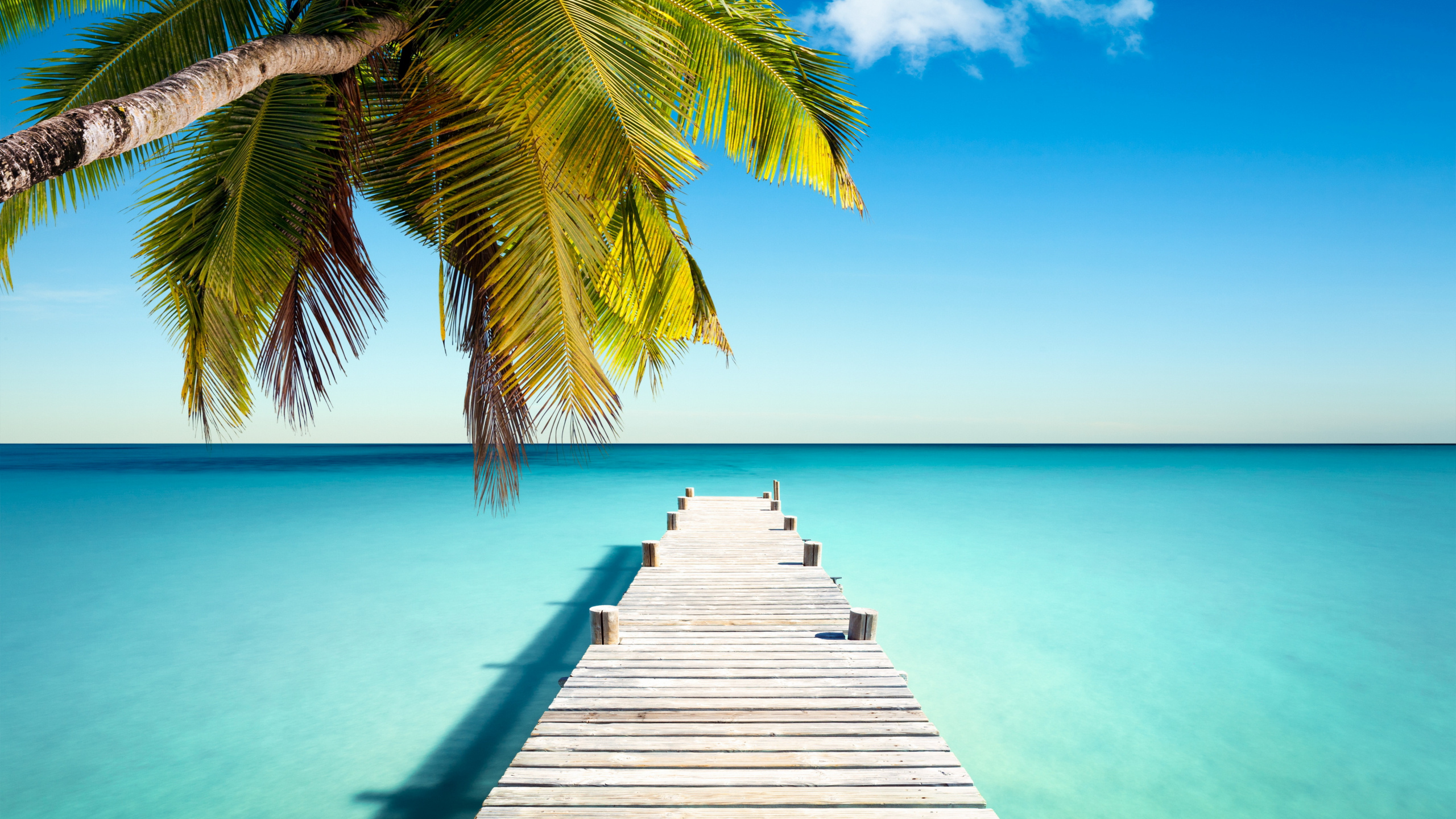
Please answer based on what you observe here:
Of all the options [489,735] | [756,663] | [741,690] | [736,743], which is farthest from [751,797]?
[489,735]

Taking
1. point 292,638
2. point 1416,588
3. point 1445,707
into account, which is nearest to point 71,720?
point 292,638

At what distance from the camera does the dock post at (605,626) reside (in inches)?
219

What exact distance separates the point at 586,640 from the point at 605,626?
196 inches

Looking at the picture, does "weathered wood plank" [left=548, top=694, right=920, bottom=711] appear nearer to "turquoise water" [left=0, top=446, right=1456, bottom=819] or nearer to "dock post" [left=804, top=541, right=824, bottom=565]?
"turquoise water" [left=0, top=446, right=1456, bottom=819]

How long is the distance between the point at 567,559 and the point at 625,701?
40.7ft

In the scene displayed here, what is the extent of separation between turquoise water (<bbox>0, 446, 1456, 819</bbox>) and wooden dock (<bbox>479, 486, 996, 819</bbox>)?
2016mm

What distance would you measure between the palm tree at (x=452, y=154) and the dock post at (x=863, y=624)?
2.74 m

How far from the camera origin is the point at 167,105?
2668 mm

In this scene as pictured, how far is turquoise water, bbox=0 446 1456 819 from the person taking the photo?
6367 mm

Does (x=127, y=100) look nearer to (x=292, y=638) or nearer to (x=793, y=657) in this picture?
(x=793, y=657)

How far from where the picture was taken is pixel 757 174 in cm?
518

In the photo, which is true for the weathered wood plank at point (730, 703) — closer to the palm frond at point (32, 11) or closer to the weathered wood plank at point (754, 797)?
the weathered wood plank at point (754, 797)

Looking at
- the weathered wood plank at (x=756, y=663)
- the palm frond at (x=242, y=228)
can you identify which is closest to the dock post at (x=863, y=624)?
the weathered wood plank at (x=756, y=663)

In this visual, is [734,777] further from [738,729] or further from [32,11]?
[32,11]
